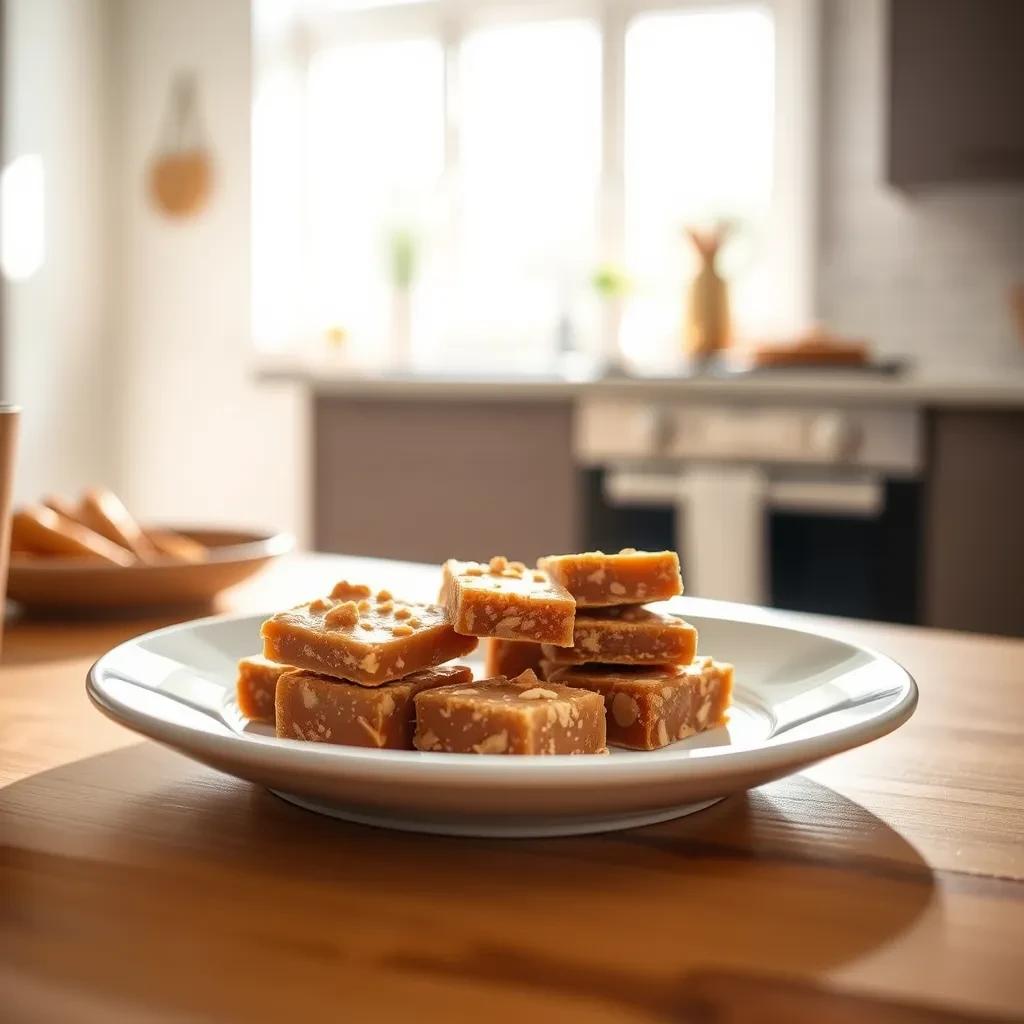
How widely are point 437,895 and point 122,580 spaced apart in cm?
66

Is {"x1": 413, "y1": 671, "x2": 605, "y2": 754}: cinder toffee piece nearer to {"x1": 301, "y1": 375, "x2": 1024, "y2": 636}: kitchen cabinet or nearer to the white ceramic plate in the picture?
the white ceramic plate

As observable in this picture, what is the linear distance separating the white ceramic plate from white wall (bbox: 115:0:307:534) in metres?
3.63

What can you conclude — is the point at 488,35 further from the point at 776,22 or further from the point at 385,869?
the point at 385,869

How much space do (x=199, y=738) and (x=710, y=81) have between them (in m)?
3.68

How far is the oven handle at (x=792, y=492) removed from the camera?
2.64 metres

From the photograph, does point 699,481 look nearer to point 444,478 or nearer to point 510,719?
point 444,478

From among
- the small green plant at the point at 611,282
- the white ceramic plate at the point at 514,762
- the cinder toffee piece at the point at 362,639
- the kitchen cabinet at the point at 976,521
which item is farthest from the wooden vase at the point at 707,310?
the cinder toffee piece at the point at 362,639

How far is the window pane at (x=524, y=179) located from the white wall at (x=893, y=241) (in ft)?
2.62

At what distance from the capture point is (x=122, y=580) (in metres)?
1.10

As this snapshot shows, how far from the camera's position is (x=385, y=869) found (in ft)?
1.77

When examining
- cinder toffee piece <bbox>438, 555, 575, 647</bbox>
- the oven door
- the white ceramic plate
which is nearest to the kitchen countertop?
the oven door

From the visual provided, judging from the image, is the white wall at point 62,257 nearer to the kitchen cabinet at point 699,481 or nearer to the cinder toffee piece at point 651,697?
the kitchen cabinet at point 699,481

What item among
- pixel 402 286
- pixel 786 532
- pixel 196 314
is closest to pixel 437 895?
pixel 786 532

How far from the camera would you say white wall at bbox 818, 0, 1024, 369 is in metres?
3.47
